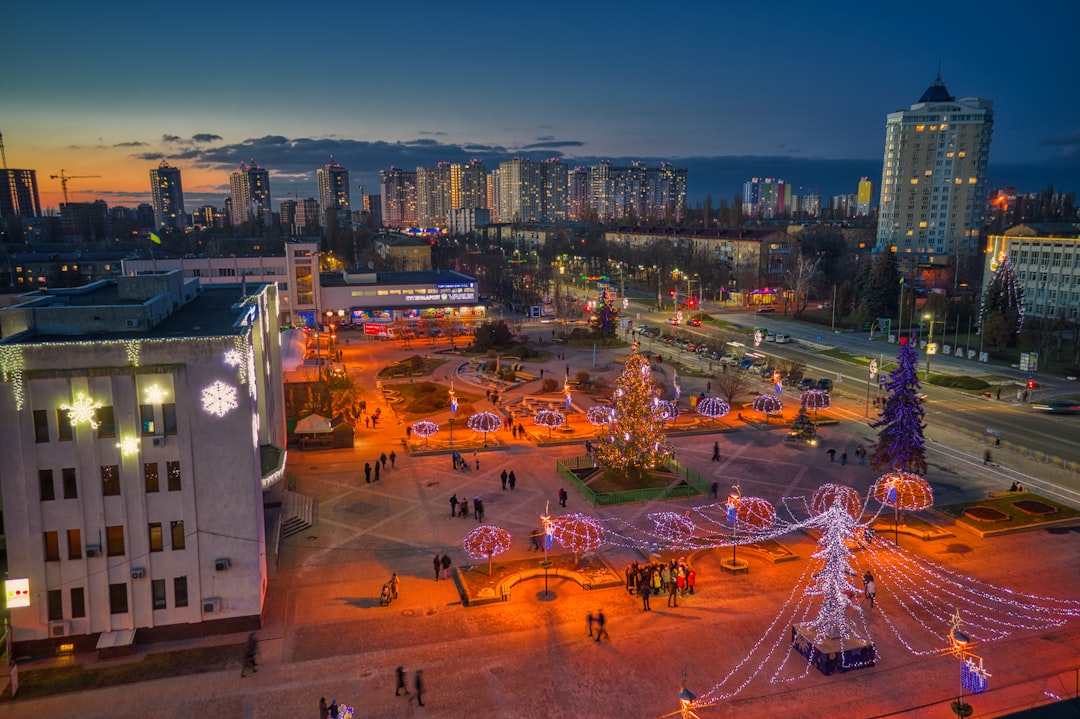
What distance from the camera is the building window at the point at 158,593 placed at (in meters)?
22.4

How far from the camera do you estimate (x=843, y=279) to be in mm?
107062

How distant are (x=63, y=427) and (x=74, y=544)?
3.62 m

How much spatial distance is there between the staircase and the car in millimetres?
47902

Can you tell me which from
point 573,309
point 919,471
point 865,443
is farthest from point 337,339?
point 919,471

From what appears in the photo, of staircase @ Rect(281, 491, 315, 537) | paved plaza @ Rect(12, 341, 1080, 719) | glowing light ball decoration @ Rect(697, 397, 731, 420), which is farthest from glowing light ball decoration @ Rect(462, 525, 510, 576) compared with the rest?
glowing light ball decoration @ Rect(697, 397, 731, 420)

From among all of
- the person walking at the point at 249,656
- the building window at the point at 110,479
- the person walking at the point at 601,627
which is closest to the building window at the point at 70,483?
the building window at the point at 110,479

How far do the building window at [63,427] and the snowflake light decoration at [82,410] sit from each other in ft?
0.51

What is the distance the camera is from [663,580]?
82.8 feet

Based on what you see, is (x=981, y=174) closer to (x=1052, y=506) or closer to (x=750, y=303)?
(x=750, y=303)

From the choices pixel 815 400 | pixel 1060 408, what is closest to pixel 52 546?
pixel 815 400

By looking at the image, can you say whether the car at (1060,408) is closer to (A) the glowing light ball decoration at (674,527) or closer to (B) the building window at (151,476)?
(A) the glowing light ball decoration at (674,527)

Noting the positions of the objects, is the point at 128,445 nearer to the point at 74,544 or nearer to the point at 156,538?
the point at 156,538

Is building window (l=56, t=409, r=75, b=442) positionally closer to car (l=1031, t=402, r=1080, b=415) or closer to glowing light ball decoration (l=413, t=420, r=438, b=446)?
glowing light ball decoration (l=413, t=420, r=438, b=446)

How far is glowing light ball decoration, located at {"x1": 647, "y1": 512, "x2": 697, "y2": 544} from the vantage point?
2945 cm
